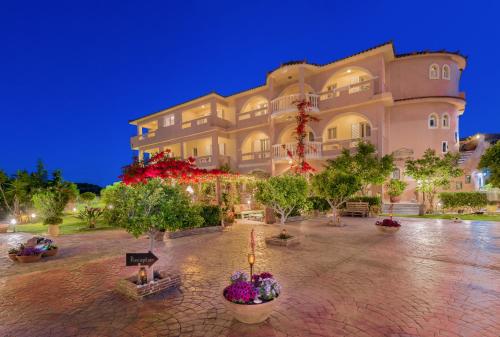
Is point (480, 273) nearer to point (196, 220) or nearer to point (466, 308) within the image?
point (466, 308)

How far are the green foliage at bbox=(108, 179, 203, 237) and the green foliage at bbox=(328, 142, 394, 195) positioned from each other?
13821 millimetres

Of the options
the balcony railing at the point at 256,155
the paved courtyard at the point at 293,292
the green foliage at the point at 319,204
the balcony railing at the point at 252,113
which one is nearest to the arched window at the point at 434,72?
the balcony railing at the point at 252,113

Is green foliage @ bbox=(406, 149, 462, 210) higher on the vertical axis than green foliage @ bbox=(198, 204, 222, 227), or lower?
higher

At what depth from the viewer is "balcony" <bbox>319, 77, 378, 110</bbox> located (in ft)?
60.9

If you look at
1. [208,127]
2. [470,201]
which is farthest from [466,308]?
[208,127]

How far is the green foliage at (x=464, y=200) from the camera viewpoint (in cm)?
1788

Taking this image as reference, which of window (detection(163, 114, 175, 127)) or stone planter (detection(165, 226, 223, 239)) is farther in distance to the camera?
window (detection(163, 114, 175, 127))

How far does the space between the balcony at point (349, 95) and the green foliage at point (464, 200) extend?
30.5ft

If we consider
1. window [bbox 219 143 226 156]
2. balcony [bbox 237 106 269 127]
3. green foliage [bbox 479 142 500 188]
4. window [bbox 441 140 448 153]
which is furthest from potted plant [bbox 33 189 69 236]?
window [bbox 441 140 448 153]

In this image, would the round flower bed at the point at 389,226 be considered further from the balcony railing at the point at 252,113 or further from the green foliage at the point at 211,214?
the balcony railing at the point at 252,113

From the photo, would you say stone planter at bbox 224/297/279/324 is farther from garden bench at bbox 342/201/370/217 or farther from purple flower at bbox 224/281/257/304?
garden bench at bbox 342/201/370/217

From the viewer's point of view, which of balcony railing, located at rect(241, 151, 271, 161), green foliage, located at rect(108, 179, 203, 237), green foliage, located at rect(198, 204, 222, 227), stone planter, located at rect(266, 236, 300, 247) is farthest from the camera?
balcony railing, located at rect(241, 151, 271, 161)

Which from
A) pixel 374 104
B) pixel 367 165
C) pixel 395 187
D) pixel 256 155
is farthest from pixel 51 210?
pixel 395 187

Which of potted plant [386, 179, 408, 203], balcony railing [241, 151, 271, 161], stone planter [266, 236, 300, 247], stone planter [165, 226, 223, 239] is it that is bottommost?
stone planter [165, 226, 223, 239]
